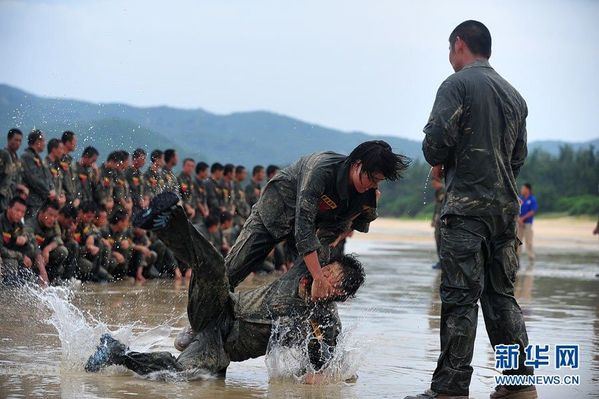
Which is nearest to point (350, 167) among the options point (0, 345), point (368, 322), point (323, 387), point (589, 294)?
point (323, 387)

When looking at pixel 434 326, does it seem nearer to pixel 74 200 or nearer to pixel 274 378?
pixel 274 378

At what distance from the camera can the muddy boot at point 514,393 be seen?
7.36 m

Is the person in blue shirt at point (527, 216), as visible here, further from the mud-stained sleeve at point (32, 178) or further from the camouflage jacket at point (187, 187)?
the mud-stained sleeve at point (32, 178)

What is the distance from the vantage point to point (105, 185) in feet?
55.4

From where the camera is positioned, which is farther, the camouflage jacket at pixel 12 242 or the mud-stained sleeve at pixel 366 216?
the camouflage jacket at pixel 12 242

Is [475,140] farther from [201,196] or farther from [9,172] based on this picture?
[201,196]

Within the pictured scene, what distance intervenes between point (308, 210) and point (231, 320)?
3.10 ft

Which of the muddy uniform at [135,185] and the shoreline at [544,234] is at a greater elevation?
the muddy uniform at [135,185]

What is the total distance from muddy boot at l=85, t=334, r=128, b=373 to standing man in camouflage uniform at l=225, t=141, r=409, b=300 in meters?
1.00

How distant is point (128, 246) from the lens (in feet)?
53.6

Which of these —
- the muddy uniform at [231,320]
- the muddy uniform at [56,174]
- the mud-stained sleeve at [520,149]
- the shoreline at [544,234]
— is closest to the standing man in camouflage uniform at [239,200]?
the muddy uniform at [56,174]

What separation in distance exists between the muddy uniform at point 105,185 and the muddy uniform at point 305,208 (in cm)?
856

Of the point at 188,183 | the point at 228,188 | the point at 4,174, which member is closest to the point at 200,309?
the point at 4,174

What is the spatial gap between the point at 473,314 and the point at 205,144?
60.4 m
